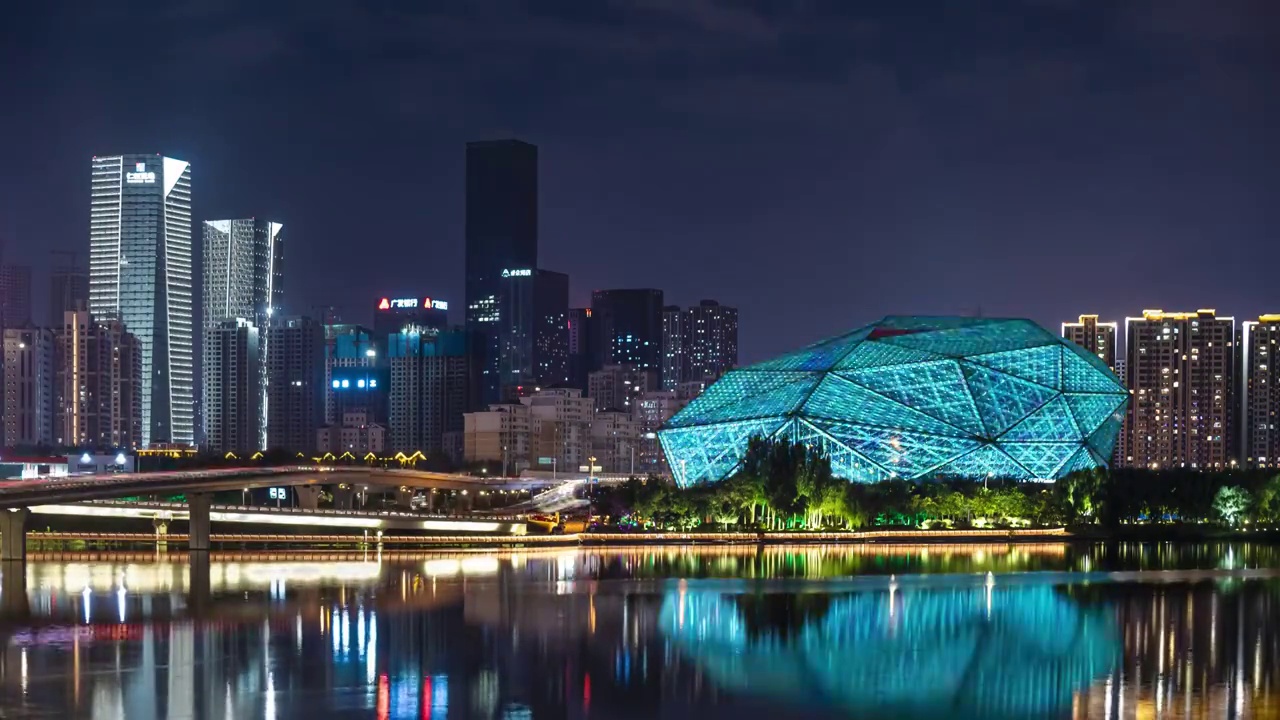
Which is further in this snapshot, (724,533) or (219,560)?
(724,533)

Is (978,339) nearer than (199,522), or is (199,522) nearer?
(199,522)

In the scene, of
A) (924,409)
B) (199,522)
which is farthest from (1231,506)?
(199,522)

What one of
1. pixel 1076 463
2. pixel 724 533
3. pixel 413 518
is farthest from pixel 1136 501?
pixel 413 518

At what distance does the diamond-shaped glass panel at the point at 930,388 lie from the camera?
410ft

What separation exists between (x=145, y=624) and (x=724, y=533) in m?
50.0

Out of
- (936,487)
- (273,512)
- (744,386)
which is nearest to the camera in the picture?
(273,512)

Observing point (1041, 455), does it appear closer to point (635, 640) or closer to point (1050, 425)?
point (1050, 425)

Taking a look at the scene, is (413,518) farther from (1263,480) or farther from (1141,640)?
(1263,480)

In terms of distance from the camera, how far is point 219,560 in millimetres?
86125

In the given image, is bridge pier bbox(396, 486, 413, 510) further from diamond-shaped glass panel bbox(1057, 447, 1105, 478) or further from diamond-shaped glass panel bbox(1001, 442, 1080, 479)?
diamond-shaped glass panel bbox(1057, 447, 1105, 478)

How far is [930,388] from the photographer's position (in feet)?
413

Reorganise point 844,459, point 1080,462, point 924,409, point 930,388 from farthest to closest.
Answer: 1. point 1080,462
2. point 930,388
3. point 924,409
4. point 844,459

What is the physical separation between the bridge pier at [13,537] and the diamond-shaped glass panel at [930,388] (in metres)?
62.7

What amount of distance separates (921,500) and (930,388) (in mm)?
14893
